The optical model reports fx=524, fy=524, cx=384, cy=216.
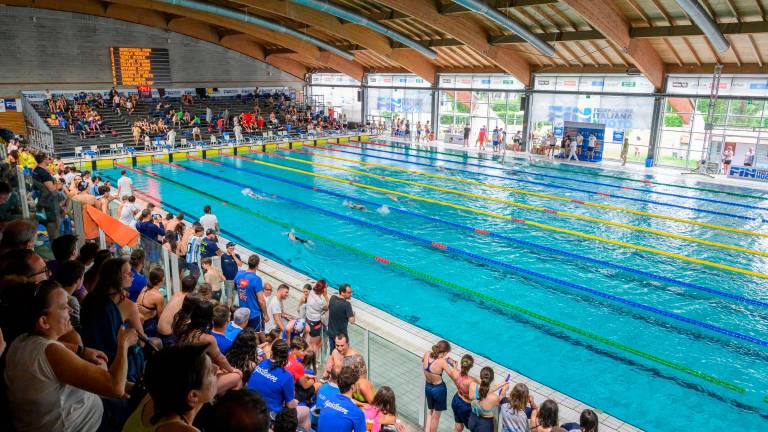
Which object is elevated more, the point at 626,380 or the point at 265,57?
the point at 265,57

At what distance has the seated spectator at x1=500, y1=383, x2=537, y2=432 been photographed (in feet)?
12.6

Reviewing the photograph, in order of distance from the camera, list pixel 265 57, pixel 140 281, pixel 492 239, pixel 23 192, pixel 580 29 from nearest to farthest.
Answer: pixel 140 281 → pixel 23 192 → pixel 492 239 → pixel 580 29 → pixel 265 57

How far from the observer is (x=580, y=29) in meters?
19.1

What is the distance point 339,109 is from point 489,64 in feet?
45.1

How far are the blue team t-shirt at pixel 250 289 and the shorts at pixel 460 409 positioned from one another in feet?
8.15

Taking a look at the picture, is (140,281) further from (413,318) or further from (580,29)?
(580,29)

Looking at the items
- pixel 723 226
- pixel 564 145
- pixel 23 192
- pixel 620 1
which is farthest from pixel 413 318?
pixel 564 145

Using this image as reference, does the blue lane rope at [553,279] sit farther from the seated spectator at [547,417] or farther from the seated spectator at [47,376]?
the seated spectator at [47,376]

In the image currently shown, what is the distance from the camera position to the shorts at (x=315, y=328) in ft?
18.6

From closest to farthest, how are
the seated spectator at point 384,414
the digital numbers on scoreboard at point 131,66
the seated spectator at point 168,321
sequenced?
the seated spectator at point 384,414 → the seated spectator at point 168,321 → the digital numbers on scoreboard at point 131,66

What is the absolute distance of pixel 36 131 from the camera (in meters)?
22.2

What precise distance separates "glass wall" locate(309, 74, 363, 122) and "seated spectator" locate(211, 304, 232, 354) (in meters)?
31.8

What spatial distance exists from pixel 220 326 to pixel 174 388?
2.27 m

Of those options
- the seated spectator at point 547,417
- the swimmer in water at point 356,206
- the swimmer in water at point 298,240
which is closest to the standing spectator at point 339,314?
the seated spectator at point 547,417
